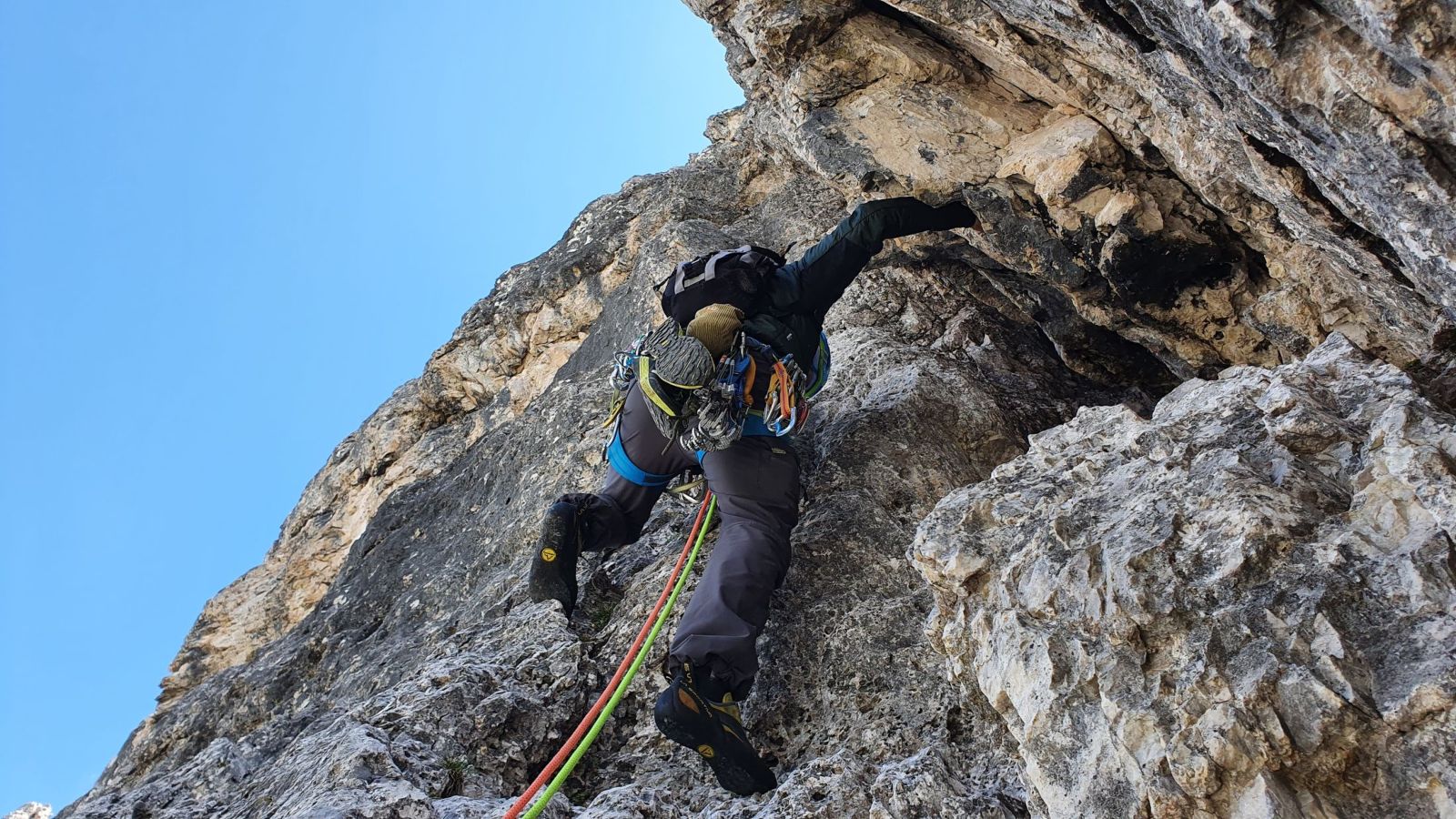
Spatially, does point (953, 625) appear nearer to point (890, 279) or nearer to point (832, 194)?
point (890, 279)

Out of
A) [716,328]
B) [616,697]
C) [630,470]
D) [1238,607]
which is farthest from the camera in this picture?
[630,470]

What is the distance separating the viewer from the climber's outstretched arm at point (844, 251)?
22.7ft

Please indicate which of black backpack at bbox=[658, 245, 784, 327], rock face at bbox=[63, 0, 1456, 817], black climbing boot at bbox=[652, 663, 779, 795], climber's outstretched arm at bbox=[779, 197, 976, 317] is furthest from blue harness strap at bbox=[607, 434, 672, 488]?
black climbing boot at bbox=[652, 663, 779, 795]

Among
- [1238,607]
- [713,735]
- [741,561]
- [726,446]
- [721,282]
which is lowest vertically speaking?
[1238,607]

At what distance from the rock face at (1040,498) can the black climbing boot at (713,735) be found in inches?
5.1

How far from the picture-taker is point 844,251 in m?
7.02

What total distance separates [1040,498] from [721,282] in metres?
2.71

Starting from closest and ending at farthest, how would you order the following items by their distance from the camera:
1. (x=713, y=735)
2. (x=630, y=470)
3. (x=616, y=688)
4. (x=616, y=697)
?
1. (x=713, y=735)
2. (x=616, y=697)
3. (x=616, y=688)
4. (x=630, y=470)

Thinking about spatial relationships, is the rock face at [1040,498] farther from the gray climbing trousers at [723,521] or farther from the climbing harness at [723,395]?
the climbing harness at [723,395]

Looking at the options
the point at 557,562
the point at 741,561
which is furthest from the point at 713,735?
the point at 557,562

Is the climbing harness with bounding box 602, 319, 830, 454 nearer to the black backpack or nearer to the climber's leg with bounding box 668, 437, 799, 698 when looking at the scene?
the climber's leg with bounding box 668, 437, 799, 698

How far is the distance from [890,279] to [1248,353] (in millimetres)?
3104

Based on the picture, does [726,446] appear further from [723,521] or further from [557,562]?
[557,562]

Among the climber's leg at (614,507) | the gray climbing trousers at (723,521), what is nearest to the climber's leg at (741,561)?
the gray climbing trousers at (723,521)
